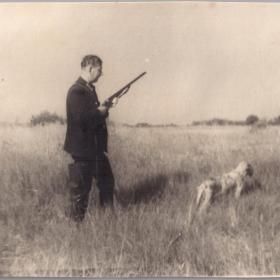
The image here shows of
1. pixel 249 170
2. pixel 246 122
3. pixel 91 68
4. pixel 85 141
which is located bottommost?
pixel 249 170

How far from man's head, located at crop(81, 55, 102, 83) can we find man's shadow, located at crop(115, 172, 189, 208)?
78 centimetres

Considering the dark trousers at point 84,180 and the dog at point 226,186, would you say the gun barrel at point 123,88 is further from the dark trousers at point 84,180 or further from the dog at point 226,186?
the dog at point 226,186

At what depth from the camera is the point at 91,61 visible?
345 centimetres

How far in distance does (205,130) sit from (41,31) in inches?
52.1

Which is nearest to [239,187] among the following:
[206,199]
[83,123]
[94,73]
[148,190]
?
[206,199]

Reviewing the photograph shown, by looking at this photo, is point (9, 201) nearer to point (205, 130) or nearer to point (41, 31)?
point (41, 31)

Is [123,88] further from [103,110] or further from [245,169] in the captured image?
[245,169]

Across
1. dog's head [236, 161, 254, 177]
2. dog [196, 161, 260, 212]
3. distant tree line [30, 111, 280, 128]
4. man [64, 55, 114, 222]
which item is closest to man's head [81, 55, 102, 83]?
man [64, 55, 114, 222]

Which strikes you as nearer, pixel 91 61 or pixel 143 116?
pixel 91 61

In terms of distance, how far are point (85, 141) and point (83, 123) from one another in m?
0.12

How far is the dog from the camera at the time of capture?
11.3 ft

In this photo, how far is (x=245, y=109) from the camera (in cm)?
357

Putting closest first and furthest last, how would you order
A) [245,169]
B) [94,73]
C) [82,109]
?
[82,109] < [94,73] < [245,169]

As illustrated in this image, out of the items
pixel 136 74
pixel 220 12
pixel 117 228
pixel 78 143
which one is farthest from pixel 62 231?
pixel 220 12
